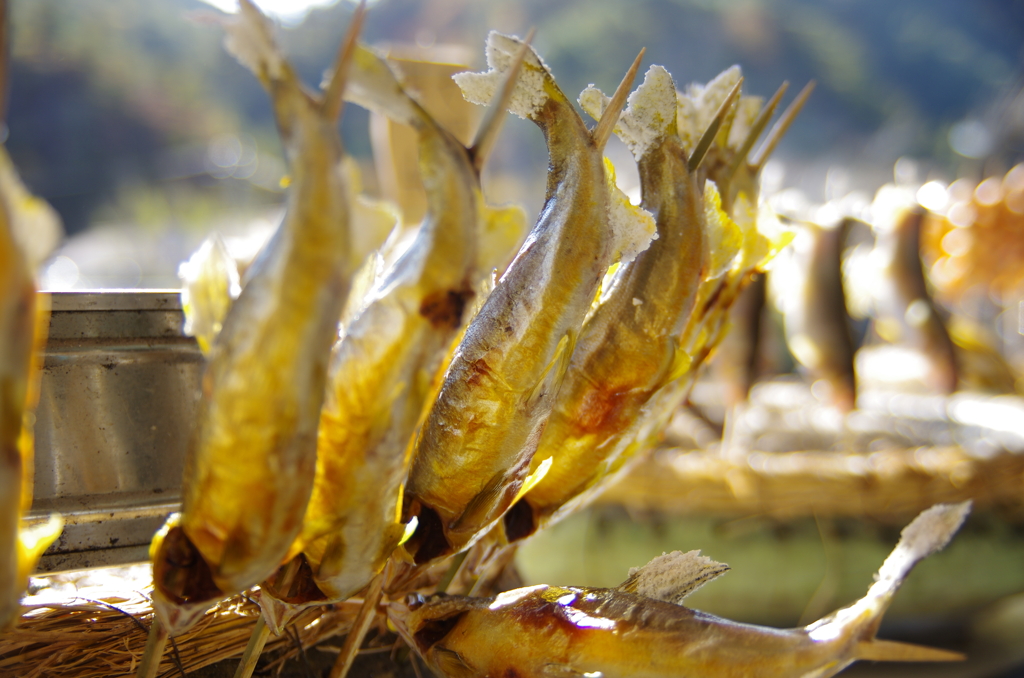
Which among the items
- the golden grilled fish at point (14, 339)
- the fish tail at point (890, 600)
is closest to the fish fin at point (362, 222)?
the golden grilled fish at point (14, 339)

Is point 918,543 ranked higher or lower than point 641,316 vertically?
lower

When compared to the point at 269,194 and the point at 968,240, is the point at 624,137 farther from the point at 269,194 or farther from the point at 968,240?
the point at 269,194

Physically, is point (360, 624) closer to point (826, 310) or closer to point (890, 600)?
point (890, 600)

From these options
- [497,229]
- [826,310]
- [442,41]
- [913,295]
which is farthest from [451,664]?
[442,41]

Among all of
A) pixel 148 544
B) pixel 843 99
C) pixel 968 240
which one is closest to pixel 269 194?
pixel 968 240

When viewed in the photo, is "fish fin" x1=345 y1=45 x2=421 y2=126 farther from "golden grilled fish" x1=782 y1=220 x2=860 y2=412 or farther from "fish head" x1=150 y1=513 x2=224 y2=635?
"golden grilled fish" x1=782 y1=220 x2=860 y2=412

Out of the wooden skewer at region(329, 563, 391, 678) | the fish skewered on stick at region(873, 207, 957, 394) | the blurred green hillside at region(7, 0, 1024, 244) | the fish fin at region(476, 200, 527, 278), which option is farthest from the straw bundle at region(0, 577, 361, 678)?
the blurred green hillside at region(7, 0, 1024, 244)
